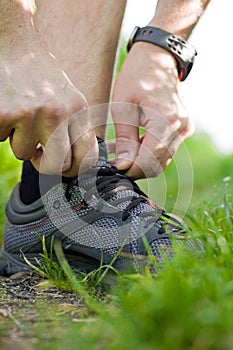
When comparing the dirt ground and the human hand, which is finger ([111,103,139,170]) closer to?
the human hand

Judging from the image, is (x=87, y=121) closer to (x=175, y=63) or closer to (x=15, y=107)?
(x=15, y=107)

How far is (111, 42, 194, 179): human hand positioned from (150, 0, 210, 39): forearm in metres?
0.14

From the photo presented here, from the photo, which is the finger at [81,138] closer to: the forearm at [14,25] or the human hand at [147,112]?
the forearm at [14,25]

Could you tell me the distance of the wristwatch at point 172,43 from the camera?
222 cm

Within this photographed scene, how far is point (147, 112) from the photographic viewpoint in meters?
2.16

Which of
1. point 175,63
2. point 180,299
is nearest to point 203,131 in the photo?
point 175,63

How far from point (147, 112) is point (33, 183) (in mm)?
477

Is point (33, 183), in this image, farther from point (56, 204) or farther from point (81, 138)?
point (81, 138)

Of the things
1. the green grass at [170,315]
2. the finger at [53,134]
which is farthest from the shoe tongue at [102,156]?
the green grass at [170,315]

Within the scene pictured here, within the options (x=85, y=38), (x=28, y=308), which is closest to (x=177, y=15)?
(x=85, y=38)

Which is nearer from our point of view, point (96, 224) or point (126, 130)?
point (96, 224)

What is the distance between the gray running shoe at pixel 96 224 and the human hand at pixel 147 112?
5.8 inches

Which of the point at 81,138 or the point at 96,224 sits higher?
the point at 81,138

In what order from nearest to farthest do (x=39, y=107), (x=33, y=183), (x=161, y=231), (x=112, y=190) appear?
(x=39, y=107) → (x=161, y=231) → (x=112, y=190) → (x=33, y=183)
